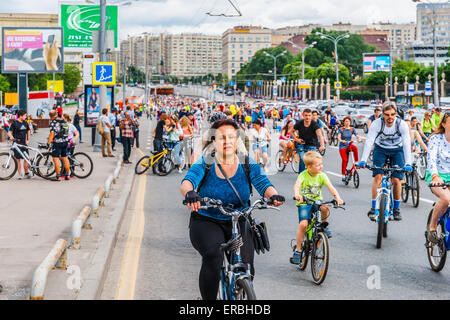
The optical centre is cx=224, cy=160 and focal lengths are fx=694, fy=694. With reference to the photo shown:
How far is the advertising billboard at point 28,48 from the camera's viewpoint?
123ft

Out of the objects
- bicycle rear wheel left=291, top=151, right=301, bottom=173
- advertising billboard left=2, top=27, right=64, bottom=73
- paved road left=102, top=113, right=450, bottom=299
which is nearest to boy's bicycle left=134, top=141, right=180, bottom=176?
bicycle rear wheel left=291, top=151, right=301, bottom=173

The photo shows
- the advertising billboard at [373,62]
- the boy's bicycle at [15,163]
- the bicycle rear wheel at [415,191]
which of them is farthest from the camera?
the advertising billboard at [373,62]

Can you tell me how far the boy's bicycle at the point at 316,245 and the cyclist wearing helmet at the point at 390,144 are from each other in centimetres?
222

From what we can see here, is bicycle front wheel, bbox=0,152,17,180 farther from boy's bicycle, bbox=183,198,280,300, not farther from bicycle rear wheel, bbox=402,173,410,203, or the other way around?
boy's bicycle, bbox=183,198,280,300

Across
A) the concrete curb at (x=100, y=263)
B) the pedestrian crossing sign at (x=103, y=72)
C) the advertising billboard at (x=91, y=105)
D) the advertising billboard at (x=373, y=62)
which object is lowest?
the concrete curb at (x=100, y=263)

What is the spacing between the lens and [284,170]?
19.8 meters

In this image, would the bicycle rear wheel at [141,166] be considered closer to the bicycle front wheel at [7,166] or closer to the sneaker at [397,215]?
the bicycle front wheel at [7,166]

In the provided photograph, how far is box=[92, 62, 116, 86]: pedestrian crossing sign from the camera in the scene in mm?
23969

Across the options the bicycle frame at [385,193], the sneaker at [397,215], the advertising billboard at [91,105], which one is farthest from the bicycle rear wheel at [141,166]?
the bicycle frame at [385,193]

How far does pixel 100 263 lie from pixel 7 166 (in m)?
9.97

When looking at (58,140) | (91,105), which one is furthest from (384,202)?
(91,105)

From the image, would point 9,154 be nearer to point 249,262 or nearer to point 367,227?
point 367,227

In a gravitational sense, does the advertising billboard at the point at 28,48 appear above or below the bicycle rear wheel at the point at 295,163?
above

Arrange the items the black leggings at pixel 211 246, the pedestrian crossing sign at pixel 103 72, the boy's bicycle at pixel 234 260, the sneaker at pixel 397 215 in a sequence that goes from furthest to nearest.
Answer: the pedestrian crossing sign at pixel 103 72
the sneaker at pixel 397 215
the black leggings at pixel 211 246
the boy's bicycle at pixel 234 260
